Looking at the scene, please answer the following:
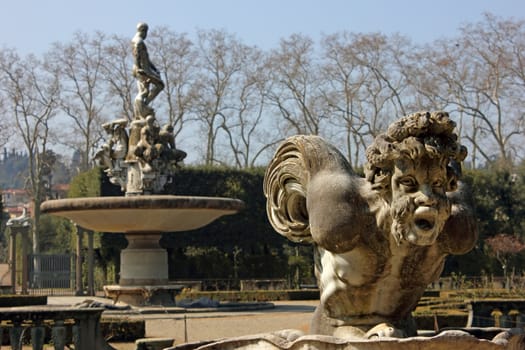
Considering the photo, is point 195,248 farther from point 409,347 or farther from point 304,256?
point 409,347

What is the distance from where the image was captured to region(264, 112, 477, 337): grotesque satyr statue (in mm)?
4562

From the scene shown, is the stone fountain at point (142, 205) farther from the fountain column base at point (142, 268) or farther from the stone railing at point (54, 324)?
the stone railing at point (54, 324)

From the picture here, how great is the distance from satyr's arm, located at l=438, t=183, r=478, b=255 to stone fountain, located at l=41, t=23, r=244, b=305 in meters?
13.6

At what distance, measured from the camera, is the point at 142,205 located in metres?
18.2

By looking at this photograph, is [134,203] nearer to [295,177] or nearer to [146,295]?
[146,295]

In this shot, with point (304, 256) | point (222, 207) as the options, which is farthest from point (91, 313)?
point (304, 256)

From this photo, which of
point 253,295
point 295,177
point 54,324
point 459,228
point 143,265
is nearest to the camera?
point 459,228

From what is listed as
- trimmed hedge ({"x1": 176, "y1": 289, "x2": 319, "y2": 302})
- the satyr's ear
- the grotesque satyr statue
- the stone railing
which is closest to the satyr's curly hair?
the grotesque satyr statue

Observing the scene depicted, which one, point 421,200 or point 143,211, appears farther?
point 143,211

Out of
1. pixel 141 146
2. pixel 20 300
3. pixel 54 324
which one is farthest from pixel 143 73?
pixel 54 324

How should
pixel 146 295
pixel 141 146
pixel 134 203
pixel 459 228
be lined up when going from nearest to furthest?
1. pixel 459 228
2. pixel 134 203
3. pixel 146 295
4. pixel 141 146

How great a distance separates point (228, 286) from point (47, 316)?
2289 centimetres

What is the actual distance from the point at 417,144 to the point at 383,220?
1.59 ft

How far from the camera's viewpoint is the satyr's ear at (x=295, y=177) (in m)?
5.16
